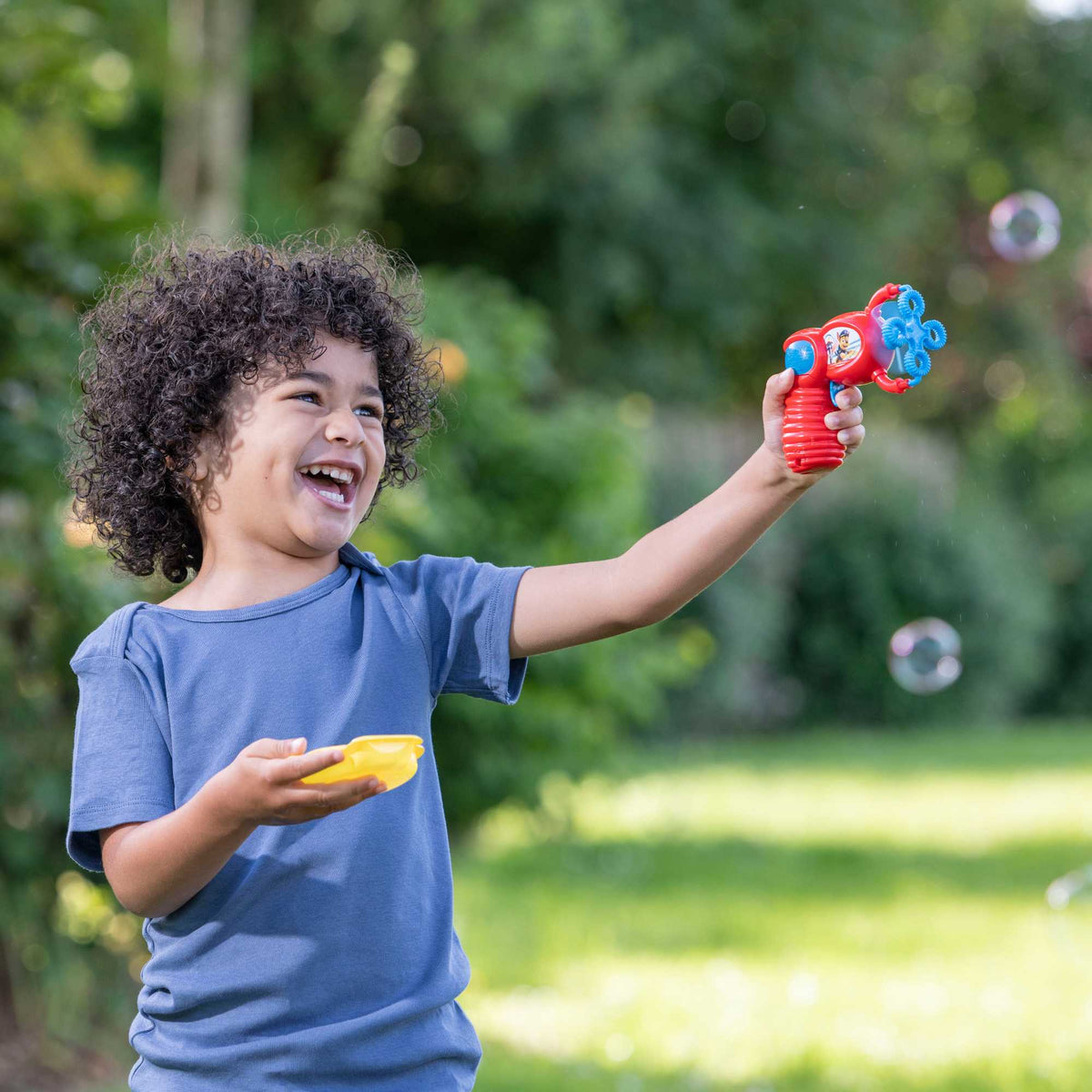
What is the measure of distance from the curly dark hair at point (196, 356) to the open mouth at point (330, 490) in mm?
126

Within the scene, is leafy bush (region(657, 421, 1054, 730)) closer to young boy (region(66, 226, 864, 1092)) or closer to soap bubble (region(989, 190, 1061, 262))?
soap bubble (region(989, 190, 1061, 262))

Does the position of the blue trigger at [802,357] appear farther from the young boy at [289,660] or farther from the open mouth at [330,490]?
the open mouth at [330,490]

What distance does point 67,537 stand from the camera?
341 cm

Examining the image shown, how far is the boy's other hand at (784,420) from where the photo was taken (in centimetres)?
161

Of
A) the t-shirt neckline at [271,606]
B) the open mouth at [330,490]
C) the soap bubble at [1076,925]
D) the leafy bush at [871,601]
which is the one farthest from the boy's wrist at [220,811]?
the leafy bush at [871,601]

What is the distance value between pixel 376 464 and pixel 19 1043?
2.47m

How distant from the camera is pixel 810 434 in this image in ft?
5.26

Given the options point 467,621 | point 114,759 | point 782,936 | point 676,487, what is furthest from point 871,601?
point 114,759

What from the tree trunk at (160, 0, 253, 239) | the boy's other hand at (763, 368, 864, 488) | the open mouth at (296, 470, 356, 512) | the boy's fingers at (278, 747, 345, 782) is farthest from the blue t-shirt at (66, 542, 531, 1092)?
the tree trunk at (160, 0, 253, 239)

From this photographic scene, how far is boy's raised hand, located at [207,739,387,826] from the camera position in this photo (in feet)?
4.54

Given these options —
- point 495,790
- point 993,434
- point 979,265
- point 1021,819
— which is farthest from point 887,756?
point 979,265

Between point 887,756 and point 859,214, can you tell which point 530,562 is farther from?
point 859,214

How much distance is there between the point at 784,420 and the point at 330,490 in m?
0.51

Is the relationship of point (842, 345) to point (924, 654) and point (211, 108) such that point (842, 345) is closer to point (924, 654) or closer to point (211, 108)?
point (924, 654)
